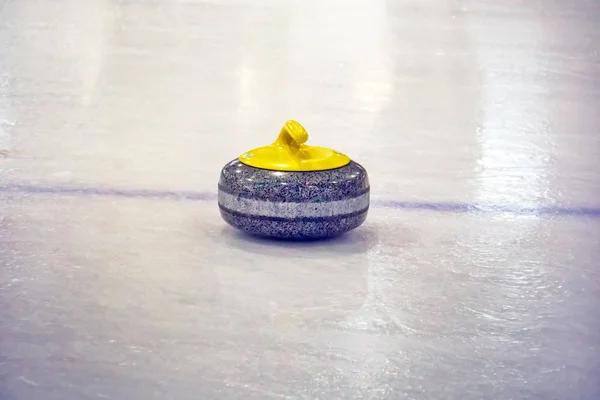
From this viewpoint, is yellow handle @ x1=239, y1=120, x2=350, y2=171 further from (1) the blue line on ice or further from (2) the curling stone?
(1) the blue line on ice

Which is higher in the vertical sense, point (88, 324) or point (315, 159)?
point (315, 159)

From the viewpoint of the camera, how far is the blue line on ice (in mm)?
2664

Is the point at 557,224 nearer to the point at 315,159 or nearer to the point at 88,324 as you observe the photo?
the point at 315,159

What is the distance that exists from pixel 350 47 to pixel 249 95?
2.75 feet

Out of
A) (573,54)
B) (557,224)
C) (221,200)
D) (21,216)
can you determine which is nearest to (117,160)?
(21,216)

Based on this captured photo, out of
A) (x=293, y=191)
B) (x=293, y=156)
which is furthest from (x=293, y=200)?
(x=293, y=156)

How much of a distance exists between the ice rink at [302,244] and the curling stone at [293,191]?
0.23 ft

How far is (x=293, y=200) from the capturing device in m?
2.08

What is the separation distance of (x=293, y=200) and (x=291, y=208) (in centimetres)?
2

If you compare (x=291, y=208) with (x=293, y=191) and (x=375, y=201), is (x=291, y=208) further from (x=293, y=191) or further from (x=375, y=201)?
(x=375, y=201)

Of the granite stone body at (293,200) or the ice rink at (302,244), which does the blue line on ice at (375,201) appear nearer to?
the ice rink at (302,244)

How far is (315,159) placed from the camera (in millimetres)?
2162

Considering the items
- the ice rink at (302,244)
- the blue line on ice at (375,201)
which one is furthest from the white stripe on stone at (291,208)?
the blue line on ice at (375,201)

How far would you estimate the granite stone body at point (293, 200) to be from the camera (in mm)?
2086
